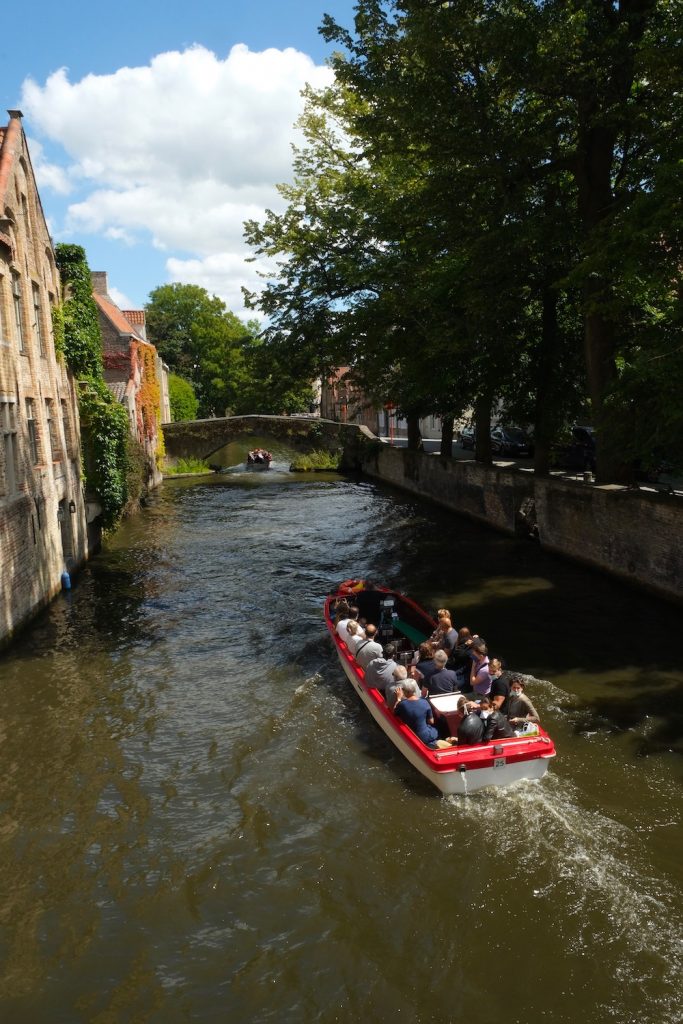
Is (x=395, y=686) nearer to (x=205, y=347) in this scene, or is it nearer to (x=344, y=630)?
(x=344, y=630)

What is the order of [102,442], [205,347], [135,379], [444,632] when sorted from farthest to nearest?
[205,347]
[135,379]
[102,442]
[444,632]

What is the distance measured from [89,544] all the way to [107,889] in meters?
16.8

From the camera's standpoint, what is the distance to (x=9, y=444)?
15.9 m

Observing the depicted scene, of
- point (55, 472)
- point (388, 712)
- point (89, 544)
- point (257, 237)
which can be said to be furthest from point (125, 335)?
point (388, 712)

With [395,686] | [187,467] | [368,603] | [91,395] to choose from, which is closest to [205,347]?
[187,467]

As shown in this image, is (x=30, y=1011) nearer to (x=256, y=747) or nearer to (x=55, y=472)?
(x=256, y=747)

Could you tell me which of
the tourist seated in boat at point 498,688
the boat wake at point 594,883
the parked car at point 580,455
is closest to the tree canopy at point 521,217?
the parked car at point 580,455

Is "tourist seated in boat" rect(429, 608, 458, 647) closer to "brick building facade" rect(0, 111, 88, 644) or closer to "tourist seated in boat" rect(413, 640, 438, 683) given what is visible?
"tourist seated in boat" rect(413, 640, 438, 683)

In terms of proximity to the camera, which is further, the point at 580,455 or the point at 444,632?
the point at 580,455

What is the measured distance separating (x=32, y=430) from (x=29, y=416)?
1.23 feet

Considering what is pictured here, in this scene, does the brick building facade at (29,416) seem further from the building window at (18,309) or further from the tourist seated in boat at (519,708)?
the tourist seated in boat at (519,708)

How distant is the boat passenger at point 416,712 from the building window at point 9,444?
939cm

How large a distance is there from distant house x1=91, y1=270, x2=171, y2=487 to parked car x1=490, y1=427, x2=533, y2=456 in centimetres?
1749

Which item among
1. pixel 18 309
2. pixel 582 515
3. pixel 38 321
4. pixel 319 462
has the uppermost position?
pixel 18 309
